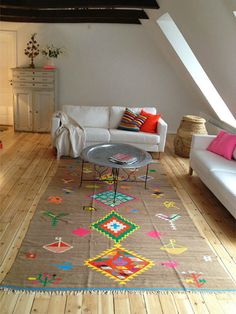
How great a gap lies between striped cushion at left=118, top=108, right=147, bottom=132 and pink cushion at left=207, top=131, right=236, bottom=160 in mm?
1361

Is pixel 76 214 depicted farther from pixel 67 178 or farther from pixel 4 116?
pixel 4 116

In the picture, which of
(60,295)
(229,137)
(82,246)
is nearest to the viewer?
(60,295)

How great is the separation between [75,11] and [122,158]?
335 cm

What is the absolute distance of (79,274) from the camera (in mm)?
2533

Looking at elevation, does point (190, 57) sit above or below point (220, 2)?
below

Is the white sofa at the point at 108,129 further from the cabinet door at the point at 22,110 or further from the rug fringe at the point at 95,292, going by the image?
the rug fringe at the point at 95,292

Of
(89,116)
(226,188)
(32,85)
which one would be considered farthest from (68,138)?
(226,188)

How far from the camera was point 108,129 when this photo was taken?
562 centimetres

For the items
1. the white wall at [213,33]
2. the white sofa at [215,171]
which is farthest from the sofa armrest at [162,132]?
the white wall at [213,33]

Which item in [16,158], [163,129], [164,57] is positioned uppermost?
[164,57]

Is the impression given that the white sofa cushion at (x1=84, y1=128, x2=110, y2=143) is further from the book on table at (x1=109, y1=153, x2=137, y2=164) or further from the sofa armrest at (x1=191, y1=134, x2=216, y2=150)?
the sofa armrest at (x1=191, y1=134, x2=216, y2=150)

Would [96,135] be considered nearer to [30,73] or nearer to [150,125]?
[150,125]

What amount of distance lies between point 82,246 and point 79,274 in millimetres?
385

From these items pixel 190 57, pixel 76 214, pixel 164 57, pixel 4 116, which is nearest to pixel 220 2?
pixel 76 214
